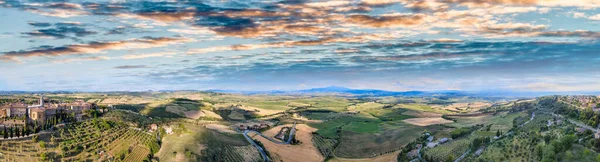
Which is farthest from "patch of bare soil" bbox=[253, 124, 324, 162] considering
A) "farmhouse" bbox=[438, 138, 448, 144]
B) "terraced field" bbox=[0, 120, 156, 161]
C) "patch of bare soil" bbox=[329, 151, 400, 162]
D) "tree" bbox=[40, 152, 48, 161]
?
"tree" bbox=[40, 152, 48, 161]

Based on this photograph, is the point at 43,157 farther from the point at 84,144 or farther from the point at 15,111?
the point at 15,111

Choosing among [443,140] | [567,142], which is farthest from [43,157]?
[567,142]

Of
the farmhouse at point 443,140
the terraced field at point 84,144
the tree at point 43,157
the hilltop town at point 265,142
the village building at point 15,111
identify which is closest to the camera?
the tree at point 43,157

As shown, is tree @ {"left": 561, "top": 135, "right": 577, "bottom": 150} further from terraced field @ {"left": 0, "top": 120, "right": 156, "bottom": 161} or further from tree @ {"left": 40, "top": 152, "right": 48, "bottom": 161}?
tree @ {"left": 40, "top": 152, "right": 48, "bottom": 161}

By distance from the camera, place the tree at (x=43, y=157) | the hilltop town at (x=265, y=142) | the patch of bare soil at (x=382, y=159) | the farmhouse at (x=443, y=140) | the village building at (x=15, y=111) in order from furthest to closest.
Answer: the farmhouse at (x=443, y=140)
the village building at (x=15, y=111)
the patch of bare soil at (x=382, y=159)
the hilltop town at (x=265, y=142)
the tree at (x=43, y=157)

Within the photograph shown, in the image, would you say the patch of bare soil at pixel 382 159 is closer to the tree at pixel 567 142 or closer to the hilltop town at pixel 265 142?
the hilltop town at pixel 265 142

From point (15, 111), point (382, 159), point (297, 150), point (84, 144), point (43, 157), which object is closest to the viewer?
point (43, 157)

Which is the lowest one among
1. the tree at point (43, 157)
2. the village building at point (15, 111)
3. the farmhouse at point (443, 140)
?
the farmhouse at point (443, 140)

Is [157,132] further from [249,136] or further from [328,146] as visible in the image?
[328,146]

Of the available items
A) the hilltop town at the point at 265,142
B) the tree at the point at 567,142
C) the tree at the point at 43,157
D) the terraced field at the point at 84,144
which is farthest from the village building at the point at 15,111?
the tree at the point at 567,142

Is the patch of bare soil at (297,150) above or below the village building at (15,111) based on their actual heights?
below

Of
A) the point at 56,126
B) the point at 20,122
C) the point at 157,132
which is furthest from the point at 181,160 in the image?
the point at 20,122
